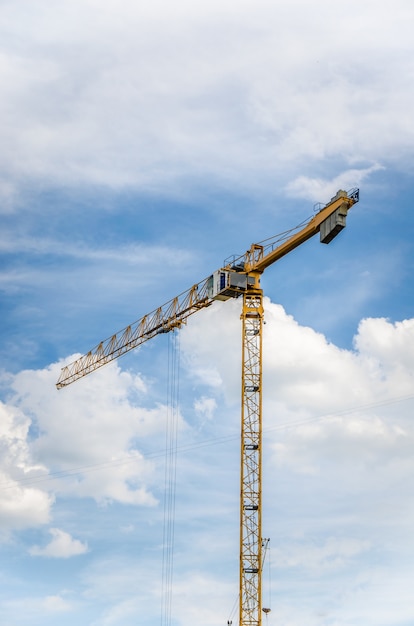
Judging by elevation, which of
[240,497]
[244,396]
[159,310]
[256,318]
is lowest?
[240,497]

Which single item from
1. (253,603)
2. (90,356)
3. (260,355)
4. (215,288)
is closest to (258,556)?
(253,603)

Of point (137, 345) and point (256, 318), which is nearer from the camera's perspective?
point (256, 318)

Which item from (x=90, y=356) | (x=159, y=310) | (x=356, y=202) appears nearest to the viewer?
(x=356, y=202)

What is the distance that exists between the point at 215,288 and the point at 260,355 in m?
10.4

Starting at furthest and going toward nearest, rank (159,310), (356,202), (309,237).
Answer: (159,310)
(309,237)
(356,202)

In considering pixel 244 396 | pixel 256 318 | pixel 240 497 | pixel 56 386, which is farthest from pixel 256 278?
pixel 56 386

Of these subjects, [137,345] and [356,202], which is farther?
[137,345]

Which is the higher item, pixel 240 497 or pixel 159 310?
pixel 159 310

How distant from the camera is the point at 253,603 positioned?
122 meters

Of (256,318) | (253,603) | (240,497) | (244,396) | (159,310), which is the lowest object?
(253,603)

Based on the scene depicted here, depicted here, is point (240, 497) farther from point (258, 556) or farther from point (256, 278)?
point (256, 278)

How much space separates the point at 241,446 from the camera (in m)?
126

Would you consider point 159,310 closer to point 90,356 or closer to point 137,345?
point 137,345

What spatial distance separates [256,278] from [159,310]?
21321 millimetres
